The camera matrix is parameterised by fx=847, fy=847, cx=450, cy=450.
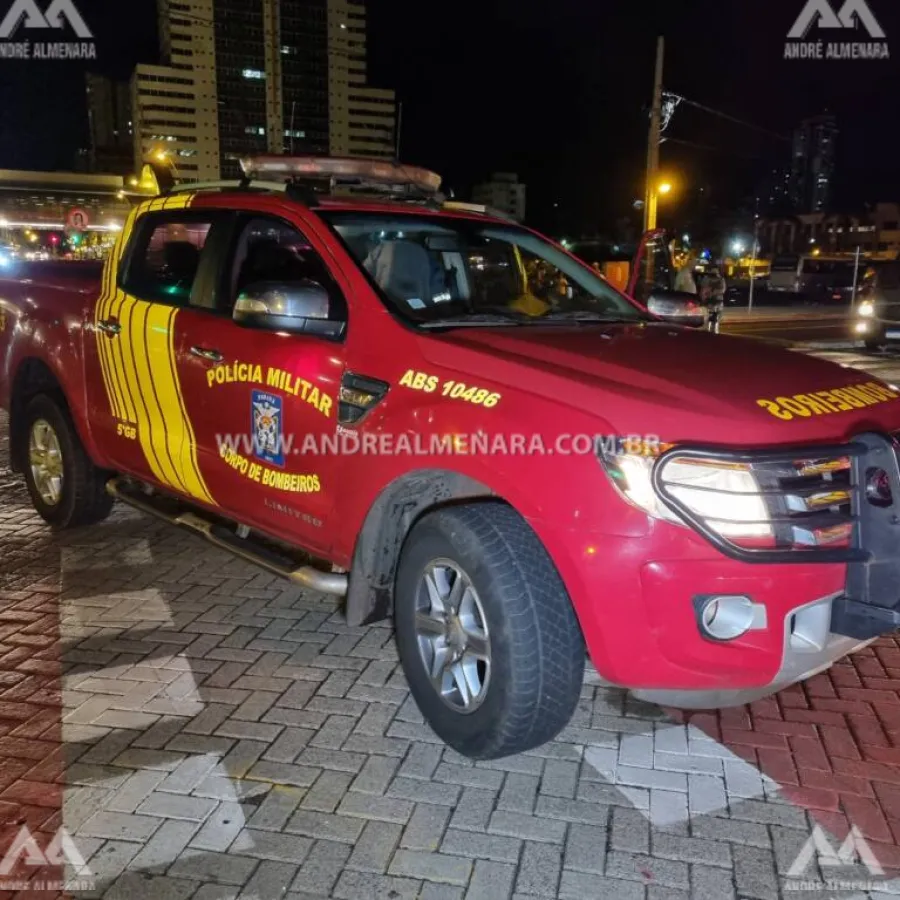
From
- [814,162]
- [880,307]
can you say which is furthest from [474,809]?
[814,162]

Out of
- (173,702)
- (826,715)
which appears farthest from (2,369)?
(826,715)

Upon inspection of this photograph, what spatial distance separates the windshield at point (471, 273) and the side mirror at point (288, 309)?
248 mm

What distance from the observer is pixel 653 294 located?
434 cm

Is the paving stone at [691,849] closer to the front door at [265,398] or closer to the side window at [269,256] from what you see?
the front door at [265,398]

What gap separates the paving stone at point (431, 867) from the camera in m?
2.37

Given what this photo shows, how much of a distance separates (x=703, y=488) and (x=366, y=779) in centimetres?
148

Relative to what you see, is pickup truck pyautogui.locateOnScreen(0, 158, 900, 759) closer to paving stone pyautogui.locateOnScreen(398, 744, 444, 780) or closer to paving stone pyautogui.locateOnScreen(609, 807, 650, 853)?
paving stone pyautogui.locateOnScreen(398, 744, 444, 780)

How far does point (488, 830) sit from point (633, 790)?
54cm

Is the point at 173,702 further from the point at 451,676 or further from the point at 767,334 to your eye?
the point at 767,334

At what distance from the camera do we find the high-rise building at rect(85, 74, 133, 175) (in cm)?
8606

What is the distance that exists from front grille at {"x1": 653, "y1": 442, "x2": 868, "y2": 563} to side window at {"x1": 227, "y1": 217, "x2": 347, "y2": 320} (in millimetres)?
2030

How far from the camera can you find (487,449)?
2711mm

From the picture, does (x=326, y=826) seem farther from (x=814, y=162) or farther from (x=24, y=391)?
(x=814, y=162)

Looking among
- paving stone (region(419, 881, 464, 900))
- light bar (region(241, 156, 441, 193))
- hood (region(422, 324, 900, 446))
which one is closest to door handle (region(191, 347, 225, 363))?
light bar (region(241, 156, 441, 193))
